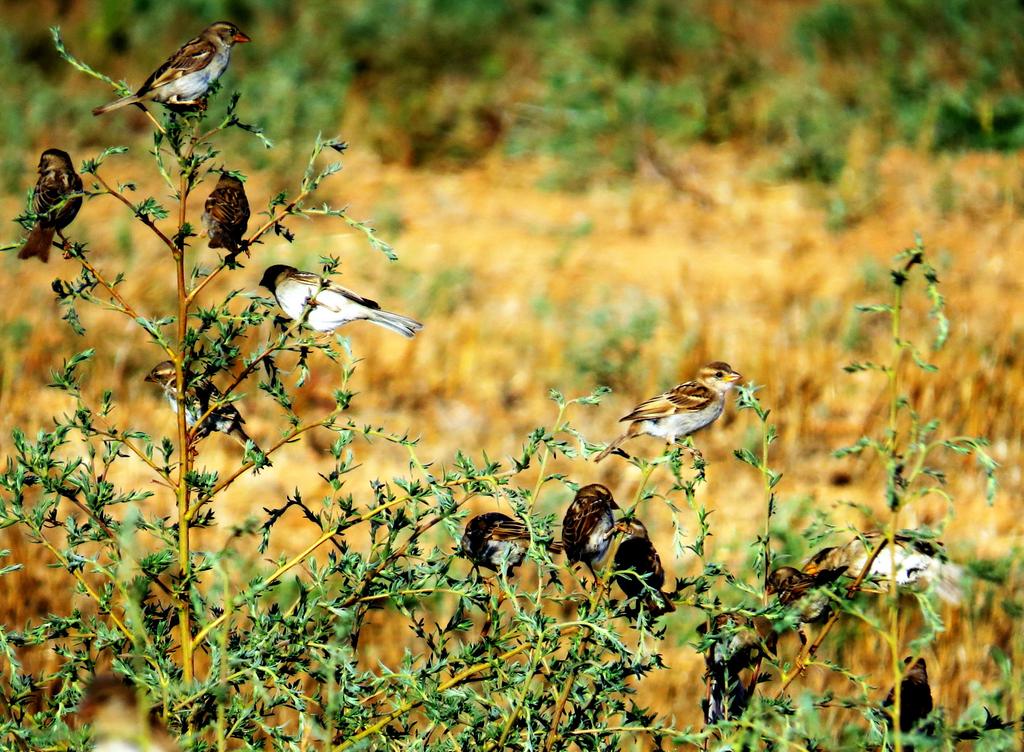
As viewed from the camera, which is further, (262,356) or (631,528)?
(631,528)

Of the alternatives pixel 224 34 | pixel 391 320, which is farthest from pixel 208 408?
pixel 224 34

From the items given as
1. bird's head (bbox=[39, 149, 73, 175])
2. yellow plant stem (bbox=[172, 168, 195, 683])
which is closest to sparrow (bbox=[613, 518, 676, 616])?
yellow plant stem (bbox=[172, 168, 195, 683])

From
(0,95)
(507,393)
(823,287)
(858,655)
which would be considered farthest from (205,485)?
(0,95)

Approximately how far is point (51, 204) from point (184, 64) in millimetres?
658

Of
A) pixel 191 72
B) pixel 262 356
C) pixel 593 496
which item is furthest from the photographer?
pixel 191 72

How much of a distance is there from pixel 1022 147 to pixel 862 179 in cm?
201

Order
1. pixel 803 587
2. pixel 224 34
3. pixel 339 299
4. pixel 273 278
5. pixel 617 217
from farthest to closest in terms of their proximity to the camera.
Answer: pixel 617 217
pixel 273 278
pixel 339 299
pixel 224 34
pixel 803 587

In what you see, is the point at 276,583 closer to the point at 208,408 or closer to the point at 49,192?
the point at 208,408

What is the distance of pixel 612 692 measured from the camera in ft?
10.3

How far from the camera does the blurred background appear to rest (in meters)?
7.72

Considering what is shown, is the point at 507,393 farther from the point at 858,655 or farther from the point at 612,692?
the point at 612,692

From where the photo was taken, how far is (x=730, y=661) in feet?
10.4

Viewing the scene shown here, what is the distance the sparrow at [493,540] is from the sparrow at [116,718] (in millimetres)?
A: 1037

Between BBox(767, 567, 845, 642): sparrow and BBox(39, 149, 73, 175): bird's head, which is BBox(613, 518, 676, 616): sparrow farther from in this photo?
BBox(39, 149, 73, 175): bird's head
